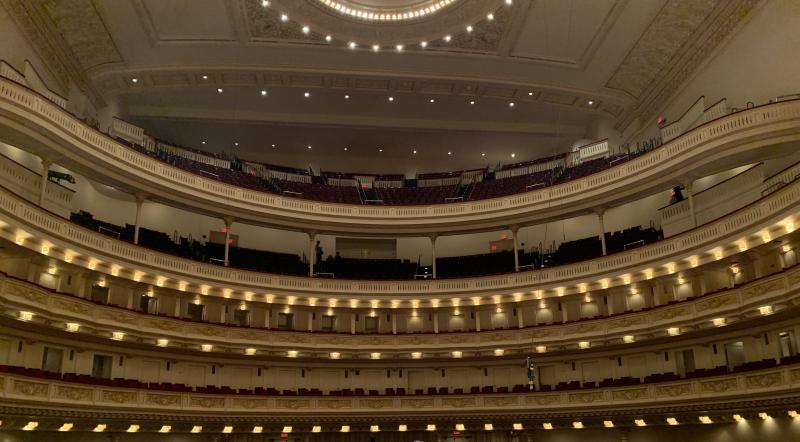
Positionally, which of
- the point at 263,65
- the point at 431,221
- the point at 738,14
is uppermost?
the point at 263,65

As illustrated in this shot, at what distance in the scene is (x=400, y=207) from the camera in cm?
3291

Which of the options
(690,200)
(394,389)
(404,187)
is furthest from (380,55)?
(394,389)

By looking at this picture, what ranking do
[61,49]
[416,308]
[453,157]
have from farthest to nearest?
[453,157], [416,308], [61,49]

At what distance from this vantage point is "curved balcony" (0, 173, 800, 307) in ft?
63.4

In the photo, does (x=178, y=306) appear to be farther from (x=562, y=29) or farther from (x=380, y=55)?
(x=562, y=29)

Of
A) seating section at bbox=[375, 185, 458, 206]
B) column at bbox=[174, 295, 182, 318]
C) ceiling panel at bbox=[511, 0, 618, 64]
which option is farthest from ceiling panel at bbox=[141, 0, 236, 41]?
ceiling panel at bbox=[511, 0, 618, 64]

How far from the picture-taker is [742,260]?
74.6 feet

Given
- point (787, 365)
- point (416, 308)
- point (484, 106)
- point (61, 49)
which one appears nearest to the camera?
point (787, 365)

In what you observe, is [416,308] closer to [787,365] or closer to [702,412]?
[702,412]

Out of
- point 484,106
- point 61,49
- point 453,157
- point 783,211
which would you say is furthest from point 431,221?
point 61,49

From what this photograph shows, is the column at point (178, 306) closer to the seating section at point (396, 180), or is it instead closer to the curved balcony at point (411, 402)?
the curved balcony at point (411, 402)

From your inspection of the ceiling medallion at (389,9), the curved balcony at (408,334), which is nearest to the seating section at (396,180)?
the curved balcony at (408,334)

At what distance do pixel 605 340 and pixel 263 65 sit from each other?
21.6 m

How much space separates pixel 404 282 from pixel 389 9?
517 inches
